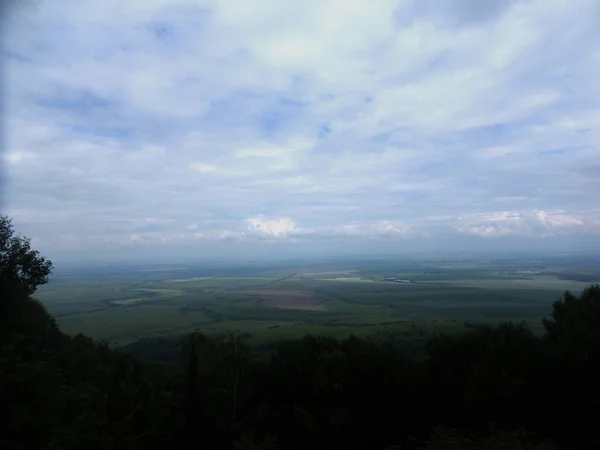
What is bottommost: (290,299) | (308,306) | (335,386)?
(308,306)

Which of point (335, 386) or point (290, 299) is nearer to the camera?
point (335, 386)

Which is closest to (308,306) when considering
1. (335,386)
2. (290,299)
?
(290,299)

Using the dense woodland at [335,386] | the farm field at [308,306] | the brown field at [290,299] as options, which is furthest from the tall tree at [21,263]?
Answer: the brown field at [290,299]

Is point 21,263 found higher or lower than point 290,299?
higher

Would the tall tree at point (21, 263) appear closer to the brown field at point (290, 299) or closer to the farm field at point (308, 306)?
the farm field at point (308, 306)

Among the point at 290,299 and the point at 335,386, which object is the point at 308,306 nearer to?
the point at 290,299

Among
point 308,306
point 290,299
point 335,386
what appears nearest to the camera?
point 335,386
